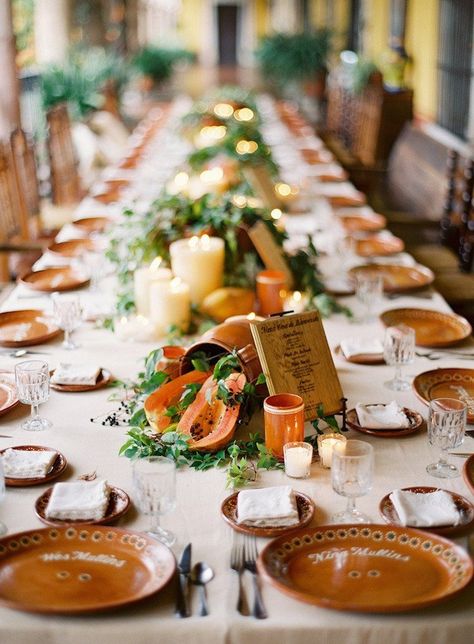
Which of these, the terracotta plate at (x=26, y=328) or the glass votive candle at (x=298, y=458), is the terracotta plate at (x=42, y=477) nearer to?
the glass votive candle at (x=298, y=458)

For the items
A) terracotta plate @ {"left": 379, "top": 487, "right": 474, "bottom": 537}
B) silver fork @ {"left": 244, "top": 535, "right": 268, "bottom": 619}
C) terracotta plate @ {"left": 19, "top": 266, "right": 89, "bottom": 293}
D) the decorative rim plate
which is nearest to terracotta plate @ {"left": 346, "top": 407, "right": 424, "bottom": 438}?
the decorative rim plate

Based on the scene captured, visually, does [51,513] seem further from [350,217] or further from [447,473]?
[350,217]

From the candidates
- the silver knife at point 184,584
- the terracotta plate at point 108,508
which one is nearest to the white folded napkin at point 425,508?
the silver knife at point 184,584

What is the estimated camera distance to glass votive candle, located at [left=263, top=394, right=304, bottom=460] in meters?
1.73

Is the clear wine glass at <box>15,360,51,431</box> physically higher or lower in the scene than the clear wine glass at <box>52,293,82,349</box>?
higher

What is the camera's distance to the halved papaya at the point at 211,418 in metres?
1.78

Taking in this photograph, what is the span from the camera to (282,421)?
68.1 inches

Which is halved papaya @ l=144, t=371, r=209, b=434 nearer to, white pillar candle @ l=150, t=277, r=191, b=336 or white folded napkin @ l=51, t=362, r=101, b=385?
white folded napkin @ l=51, t=362, r=101, b=385

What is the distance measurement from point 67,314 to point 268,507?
3.40 ft

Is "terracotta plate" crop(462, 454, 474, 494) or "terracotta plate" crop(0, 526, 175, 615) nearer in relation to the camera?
"terracotta plate" crop(0, 526, 175, 615)

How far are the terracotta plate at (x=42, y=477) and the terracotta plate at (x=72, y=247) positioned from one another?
1.71m

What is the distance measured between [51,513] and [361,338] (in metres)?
1.21

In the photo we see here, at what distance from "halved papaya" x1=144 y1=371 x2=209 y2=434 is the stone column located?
5562 mm

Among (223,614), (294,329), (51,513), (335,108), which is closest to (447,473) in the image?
(294,329)
